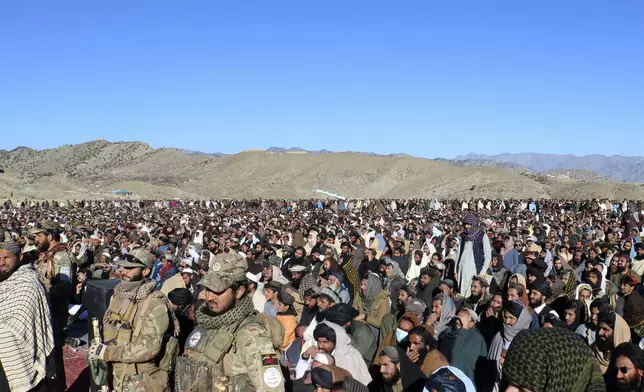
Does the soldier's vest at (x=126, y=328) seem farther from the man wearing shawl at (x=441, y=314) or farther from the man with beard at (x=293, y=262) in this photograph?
the man with beard at (x=293, y=262)

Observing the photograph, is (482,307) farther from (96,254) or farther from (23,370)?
(96,254)

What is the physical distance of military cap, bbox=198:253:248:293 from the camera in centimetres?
321

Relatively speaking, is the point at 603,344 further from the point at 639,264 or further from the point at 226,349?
the point at 639,264

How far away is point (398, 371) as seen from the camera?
4.32 meters

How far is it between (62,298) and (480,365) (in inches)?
169

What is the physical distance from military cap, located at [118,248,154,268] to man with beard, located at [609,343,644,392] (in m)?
3.07

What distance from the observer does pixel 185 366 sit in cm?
310

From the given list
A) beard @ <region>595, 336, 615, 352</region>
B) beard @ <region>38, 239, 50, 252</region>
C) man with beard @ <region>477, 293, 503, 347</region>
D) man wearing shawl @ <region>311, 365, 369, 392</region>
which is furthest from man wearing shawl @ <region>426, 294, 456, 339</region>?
beard @ <region>38, 239, 50, 252</region>

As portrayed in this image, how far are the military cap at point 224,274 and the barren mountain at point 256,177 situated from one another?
51.2 metres

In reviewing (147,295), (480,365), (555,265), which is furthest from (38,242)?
(555,265)

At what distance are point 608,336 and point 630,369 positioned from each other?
993mm

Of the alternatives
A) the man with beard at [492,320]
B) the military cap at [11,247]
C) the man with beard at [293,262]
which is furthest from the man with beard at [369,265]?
the military cap at [11,247]

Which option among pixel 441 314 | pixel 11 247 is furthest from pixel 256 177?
pixel 11 247

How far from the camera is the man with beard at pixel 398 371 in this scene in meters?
4.26
